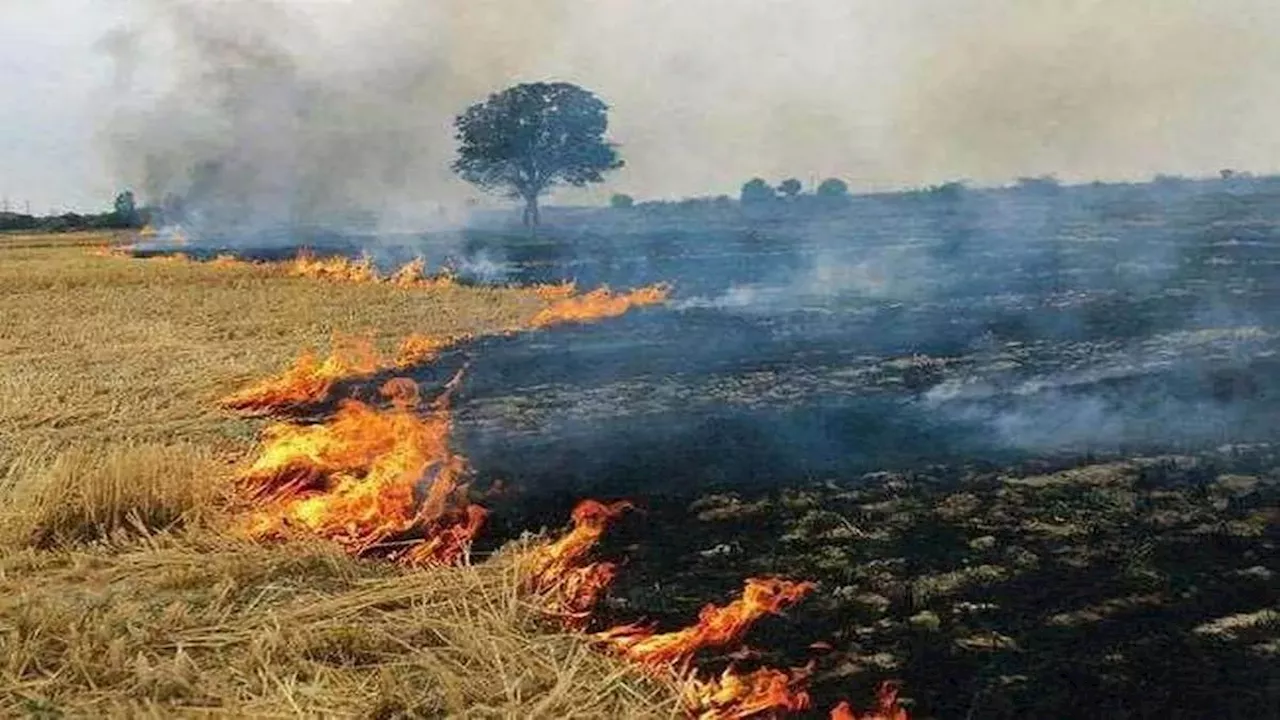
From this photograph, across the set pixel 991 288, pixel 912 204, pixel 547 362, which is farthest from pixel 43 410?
pixel 912 204

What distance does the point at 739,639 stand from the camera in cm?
605

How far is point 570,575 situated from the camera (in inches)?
279

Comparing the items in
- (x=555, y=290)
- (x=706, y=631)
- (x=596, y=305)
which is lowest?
(x=555, y=290)

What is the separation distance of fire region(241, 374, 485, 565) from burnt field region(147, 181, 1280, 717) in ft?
1.32

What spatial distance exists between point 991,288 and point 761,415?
1438 centimetres

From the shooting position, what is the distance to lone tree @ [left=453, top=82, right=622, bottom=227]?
51656mm

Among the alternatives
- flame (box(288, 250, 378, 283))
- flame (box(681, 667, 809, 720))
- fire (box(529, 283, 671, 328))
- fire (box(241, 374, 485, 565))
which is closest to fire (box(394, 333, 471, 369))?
fire (box(529, 283, 671, 328))

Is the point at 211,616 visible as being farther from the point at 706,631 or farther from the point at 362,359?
the point at 362,359

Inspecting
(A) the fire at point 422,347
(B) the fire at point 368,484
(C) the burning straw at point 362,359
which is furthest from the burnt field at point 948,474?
(C) the burning straw at point 362,359

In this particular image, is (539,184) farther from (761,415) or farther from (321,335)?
(761,415)

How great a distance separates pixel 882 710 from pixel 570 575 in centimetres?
254

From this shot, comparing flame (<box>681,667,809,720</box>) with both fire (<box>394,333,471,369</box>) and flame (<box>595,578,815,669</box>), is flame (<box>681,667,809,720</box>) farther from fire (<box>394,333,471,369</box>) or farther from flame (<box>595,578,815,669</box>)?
fire (<box>394,333,471,369</box>)

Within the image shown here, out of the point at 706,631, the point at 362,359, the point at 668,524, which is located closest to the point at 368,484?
the point at 668,524

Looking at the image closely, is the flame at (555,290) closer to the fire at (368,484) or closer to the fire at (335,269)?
the fire at (335,269)
